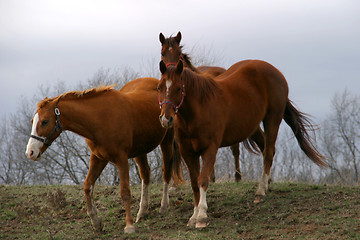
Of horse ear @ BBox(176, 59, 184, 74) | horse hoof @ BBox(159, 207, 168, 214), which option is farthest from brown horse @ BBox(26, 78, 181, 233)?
horse ear @ BBox(176, 59, 184, 74)

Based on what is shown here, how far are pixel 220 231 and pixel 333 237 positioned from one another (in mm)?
1514

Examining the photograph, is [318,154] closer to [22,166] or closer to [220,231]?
[220,231]

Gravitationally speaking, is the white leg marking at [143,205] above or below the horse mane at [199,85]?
below

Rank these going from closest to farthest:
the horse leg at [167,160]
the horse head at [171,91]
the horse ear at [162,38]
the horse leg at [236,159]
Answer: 1. the horse head at [171,91]
2. the horse leg at [167,160]
3. the horse ear at [162,38]
4. the horse leg at [236,159]

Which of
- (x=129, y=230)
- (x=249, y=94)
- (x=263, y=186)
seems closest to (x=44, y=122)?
(x=129, y=230)

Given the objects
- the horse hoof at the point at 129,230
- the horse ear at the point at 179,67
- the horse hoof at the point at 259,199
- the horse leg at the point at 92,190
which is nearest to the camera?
the horse ear at the point at 179,67

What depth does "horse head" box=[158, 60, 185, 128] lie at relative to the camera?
18.7ft

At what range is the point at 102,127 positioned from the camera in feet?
20.4

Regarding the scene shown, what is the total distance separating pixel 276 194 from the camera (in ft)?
24.9

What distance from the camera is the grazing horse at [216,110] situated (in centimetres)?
589

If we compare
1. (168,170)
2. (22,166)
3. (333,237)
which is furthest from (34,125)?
(22,166)

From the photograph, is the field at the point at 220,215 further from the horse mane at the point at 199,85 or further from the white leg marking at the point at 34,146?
the horse mane at the point at 199,85

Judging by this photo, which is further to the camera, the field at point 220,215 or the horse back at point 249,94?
the horse back at point 249,94

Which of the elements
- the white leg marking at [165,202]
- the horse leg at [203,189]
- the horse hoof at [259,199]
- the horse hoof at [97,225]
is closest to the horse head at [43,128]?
the horse hoof at [97,225]
